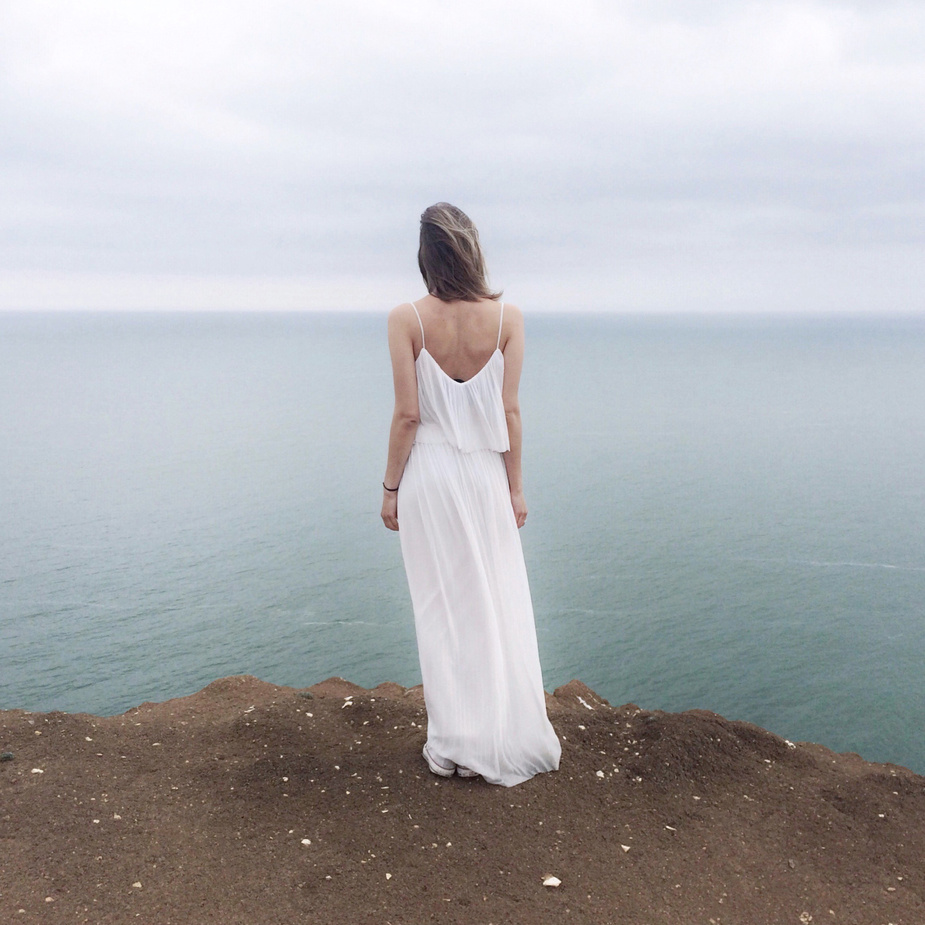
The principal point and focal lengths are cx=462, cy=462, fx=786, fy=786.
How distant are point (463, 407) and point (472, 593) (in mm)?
1389

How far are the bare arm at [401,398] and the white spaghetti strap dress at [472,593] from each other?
0.10 metres

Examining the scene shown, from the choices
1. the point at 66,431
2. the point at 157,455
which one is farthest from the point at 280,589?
the point at 66,431

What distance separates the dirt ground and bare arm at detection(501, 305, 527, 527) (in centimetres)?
214

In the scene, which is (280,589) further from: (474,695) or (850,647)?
(474,695)

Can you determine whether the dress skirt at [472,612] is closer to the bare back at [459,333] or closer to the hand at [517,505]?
the hand at [517,505]

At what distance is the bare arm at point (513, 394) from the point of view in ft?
18.5

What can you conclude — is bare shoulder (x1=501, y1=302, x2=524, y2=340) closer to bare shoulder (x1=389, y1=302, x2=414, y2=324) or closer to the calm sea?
bare shoulder (x1=389, y1=302, x2=414, y2=324)

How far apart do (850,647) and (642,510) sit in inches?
667

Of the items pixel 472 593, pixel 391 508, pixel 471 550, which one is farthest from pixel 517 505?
pixel 391 508

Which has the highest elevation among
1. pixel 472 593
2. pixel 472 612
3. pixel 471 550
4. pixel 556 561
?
pixel 471 550

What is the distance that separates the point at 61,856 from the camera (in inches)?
195

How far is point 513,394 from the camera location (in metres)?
5.87

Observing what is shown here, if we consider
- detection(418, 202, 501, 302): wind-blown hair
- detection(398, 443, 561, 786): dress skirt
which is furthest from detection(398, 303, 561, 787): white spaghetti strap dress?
detection(418, 202, 501, 302): wind-blown hair

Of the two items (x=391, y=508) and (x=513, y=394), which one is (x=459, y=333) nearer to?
(x=513, y=394)
